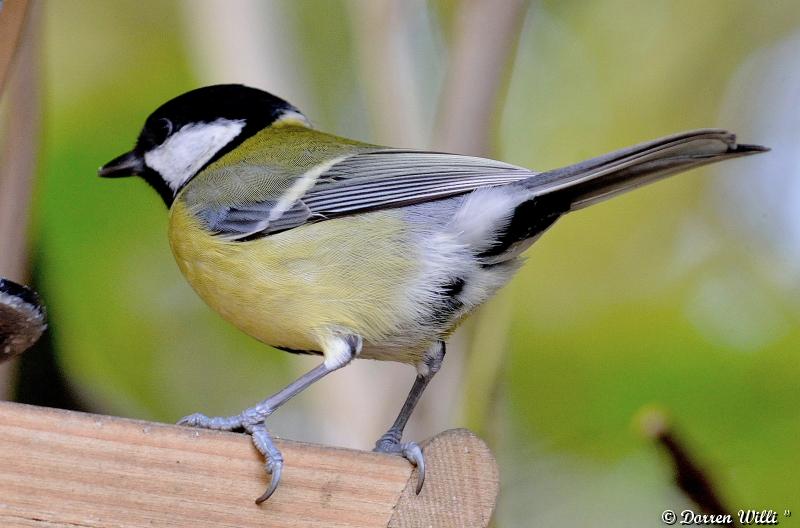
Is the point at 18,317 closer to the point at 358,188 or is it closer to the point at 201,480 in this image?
the point at 201,480

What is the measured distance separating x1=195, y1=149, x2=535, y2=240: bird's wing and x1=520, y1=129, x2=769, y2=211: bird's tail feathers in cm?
6

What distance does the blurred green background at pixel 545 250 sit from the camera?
1.99m

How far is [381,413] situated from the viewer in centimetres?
181

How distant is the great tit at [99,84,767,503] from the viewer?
1321mm

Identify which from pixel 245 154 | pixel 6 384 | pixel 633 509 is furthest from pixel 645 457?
pixel 6 384

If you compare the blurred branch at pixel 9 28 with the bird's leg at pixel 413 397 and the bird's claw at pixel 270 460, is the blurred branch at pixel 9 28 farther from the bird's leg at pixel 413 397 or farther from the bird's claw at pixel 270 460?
the bird's leg at pixel 413 397

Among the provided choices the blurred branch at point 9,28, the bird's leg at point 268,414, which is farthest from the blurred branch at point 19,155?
the bird's leg at point 268,414

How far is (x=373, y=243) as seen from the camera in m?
1.36

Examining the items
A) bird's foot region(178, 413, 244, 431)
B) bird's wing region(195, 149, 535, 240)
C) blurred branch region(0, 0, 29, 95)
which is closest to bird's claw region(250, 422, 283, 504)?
bird's foot region(178, 413, 244, 431)

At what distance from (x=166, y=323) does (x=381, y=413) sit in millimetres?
825

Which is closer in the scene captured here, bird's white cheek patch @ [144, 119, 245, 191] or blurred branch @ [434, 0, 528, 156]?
blurred branch @ [434, 0, 528, 156]

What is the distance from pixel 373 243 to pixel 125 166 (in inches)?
24.3

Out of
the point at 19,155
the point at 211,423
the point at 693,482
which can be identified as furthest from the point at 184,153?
the point at 693,482

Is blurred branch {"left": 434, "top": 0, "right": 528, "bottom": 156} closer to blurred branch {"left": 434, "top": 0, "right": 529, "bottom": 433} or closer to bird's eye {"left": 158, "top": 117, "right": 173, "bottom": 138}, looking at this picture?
blurred branch {"left": 434, "top": 0, "right": 529, "bottom": 433}
